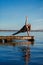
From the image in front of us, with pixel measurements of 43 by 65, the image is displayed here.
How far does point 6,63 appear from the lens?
20562 millimetres

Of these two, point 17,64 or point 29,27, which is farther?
point 29,27

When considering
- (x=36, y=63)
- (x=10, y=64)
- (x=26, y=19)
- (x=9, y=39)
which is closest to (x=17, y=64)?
(x=10, y=64)

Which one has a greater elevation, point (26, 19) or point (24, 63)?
point (26, 19)

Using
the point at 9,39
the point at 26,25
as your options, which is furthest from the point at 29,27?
the point at 9,39

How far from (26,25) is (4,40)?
830 centimetres

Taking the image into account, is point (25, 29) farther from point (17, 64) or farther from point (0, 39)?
point (17, 64)

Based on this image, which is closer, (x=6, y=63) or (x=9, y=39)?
(x=6, y=63)

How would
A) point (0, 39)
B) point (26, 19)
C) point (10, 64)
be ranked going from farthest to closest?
1. point (26, 19)
2. point (0, 39)
3. point (10, 64)

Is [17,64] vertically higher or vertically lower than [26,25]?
lower

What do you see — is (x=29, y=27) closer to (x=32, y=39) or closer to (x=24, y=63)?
(x=32, y=39)

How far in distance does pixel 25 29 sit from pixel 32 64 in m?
36.5

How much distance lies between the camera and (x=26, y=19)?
54969 millimetres

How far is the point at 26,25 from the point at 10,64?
35.9 m

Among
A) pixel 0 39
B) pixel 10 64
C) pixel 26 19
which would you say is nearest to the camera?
pixel 10 64
